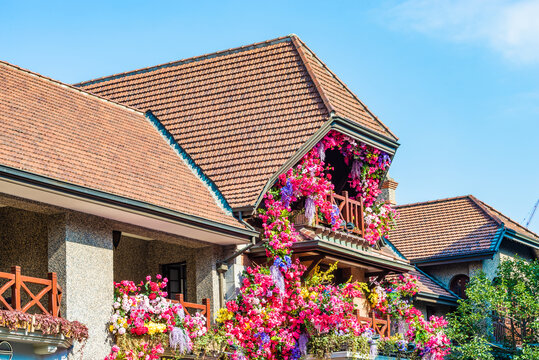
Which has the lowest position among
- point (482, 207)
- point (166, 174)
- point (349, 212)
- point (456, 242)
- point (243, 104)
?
point (349, 212)

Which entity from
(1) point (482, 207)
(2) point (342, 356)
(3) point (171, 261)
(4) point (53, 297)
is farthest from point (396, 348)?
(1) point (482, 207)

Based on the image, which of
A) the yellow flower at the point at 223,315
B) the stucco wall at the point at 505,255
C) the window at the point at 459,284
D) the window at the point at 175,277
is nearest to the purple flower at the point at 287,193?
the window at the point at 175,277

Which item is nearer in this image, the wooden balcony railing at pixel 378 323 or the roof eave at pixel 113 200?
the roof eave at pixel 113 200

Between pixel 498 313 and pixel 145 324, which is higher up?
pixel 498 313

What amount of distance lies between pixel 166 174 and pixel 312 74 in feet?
15.8

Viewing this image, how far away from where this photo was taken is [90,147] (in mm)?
19109

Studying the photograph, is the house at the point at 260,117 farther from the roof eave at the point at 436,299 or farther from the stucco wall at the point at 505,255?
the stucco wall at the point at 505,255

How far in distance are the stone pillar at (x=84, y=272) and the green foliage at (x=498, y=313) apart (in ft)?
41.7

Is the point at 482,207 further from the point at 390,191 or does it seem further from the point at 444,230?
the point at 390,191

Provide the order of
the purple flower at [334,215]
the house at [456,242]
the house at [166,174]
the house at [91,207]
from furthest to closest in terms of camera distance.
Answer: the house at [456,242] < the purple flower at [334,215] < the house at [166,174] < the house at [91,207]

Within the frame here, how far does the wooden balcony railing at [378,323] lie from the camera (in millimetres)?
Answer: 22103

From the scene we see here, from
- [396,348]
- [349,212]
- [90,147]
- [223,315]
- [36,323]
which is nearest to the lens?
[36,323]

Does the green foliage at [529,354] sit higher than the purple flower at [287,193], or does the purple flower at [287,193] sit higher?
the purple flower at [287,193]

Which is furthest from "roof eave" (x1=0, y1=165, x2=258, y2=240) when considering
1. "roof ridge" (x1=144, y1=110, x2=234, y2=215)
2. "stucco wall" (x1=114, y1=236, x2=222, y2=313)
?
"roof ridge" (x1=144, y1=110, x2=234, y2=215)
